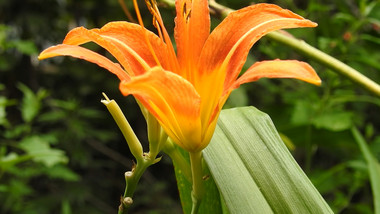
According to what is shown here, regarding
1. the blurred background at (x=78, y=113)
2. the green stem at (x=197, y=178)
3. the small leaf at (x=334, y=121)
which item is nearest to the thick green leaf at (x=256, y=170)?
the green stem at (x=197, y=178)

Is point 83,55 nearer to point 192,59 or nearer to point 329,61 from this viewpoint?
point 192,59

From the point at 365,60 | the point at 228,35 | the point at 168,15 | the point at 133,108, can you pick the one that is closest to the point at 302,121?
the point at 365,60

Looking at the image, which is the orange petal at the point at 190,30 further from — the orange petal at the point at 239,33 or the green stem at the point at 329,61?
the green stem at the point at 329,61

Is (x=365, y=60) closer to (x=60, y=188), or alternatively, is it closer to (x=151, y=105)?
(x=151, y=105)

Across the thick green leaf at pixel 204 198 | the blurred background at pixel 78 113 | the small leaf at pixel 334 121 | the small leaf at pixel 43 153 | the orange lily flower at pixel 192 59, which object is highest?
the orange lily flower at pixel 192 59

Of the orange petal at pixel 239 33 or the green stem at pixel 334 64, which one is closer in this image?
the orange petal at pixel 239 33

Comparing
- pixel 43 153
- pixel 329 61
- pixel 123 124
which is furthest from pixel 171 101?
pixel 43 153
